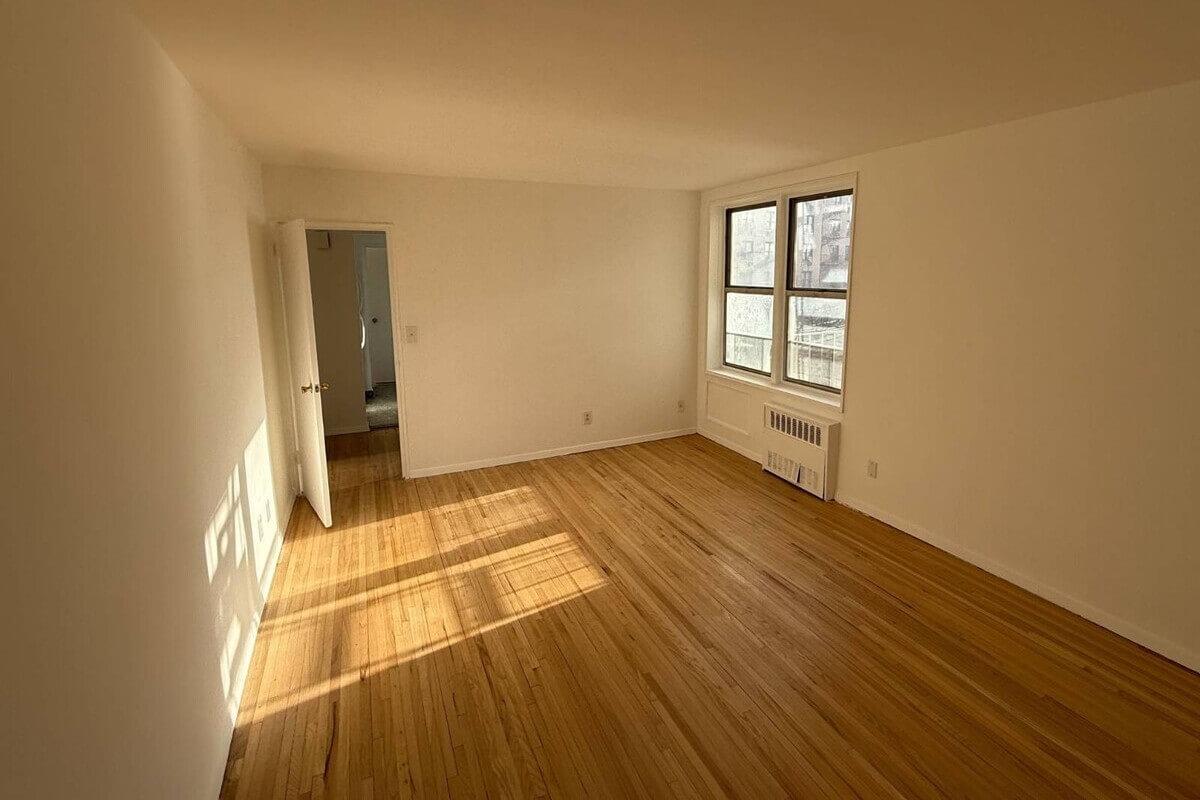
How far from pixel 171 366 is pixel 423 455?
314 cm

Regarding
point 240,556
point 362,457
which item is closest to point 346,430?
point 362,457

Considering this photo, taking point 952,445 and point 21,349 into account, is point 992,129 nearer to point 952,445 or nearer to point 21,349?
point 952,445

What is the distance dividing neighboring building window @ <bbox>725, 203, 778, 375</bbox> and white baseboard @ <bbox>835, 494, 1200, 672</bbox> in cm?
180

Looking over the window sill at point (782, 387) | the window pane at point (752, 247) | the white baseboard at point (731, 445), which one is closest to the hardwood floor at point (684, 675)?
the window sill at point (782, 387)

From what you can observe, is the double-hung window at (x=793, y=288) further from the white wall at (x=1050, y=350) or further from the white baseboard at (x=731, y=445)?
the white baseboard at (x=731, y=445)

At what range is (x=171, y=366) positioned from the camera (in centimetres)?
190

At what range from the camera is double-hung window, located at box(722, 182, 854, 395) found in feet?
14.5

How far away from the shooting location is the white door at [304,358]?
12.2ft

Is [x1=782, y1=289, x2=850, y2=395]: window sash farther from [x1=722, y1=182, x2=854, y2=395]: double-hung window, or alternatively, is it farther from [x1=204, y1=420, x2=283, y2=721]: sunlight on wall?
[x1=204, y1=420, x2=283, y2=721]: sunlight on wall

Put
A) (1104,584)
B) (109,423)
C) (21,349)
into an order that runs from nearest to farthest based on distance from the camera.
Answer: (21,349) < (109,423) < (1104,584)

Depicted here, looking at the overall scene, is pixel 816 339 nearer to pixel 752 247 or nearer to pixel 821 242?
pixel 821 242

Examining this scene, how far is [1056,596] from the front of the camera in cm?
306

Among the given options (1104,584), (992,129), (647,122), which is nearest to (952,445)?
(1104,584)

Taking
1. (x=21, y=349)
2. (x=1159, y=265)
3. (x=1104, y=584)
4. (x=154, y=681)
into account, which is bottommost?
(x=1104, y=584)
